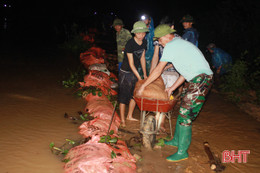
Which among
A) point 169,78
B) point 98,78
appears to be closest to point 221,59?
point 98,78

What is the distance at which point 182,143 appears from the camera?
3654 millimetres

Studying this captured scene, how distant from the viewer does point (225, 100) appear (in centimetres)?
746

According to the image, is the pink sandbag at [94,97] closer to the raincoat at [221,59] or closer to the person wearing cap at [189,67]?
the person wearing cap at [189,67]

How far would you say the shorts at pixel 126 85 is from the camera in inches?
184

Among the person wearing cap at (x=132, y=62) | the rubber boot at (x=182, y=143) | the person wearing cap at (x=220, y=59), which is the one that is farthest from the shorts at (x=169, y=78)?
the person wearing cap at (x=220, y=59)

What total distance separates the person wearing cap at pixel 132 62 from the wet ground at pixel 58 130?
2.27 ft

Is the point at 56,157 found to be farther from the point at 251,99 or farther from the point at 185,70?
the point at 251,99

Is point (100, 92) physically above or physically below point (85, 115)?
above

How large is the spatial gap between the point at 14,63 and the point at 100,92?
19.5 feet

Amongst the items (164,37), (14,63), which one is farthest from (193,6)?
(164,37)

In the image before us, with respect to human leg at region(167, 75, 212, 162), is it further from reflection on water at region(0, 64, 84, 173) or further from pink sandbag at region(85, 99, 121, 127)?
reflection on water at region(0, 64, 84, 173)

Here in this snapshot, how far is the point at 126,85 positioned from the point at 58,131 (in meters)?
1.54

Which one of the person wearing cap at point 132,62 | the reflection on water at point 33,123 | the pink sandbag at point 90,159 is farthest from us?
the person wearing cap at point 132,62

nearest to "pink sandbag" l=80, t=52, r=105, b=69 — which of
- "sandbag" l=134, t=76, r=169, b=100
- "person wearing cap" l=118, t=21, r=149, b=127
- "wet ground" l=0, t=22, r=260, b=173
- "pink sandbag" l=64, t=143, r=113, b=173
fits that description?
"wet ground" l=0, t=22, r=260, b=173
